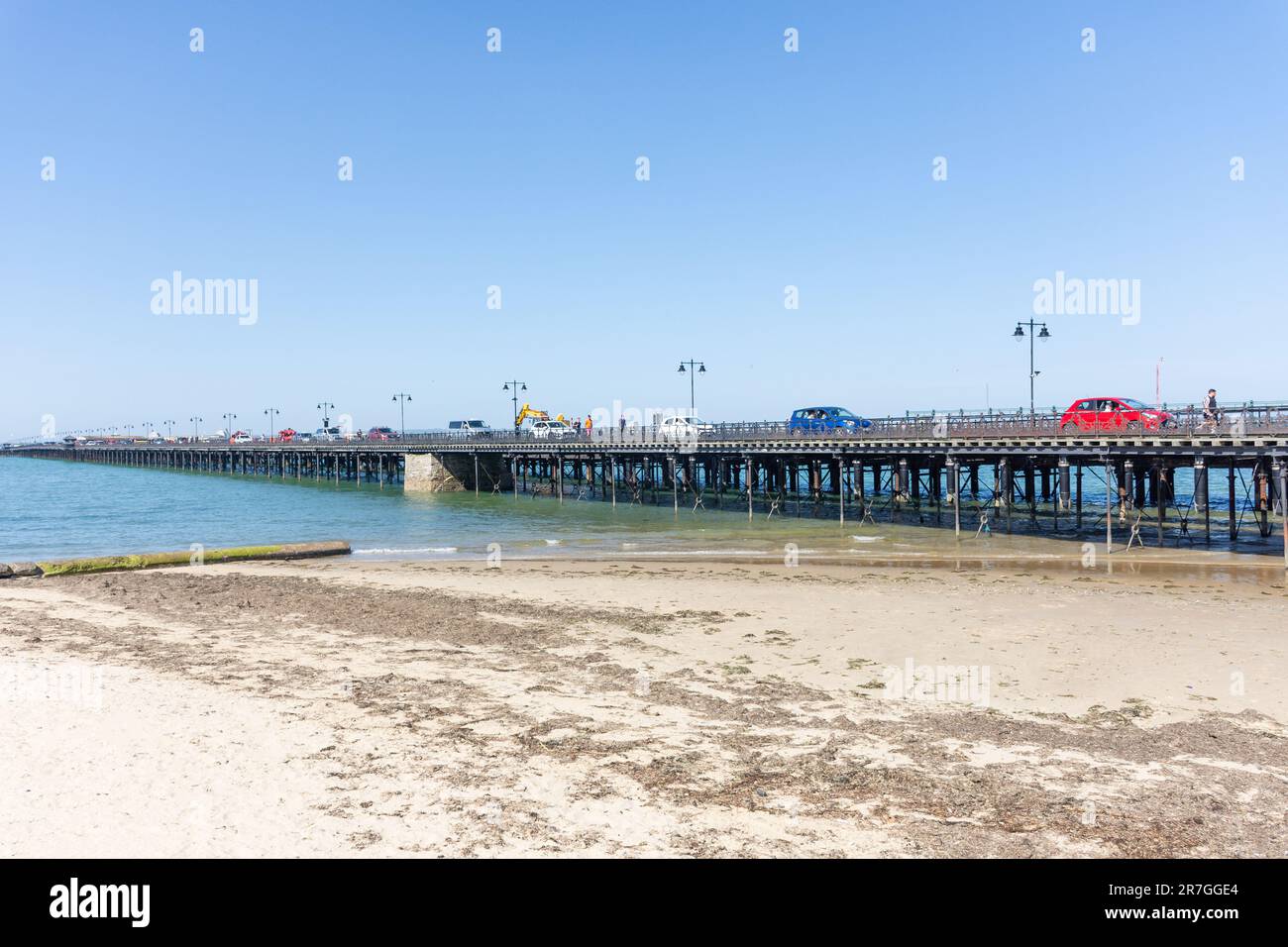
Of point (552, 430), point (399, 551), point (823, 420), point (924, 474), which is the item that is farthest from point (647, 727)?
point (924, 474)

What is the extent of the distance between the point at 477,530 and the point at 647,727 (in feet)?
111

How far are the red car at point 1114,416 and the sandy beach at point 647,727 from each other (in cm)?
1286

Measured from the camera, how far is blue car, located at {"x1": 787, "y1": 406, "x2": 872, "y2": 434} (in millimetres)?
47656

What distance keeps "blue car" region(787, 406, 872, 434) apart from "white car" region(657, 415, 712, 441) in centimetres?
677

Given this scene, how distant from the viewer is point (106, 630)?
694 inches

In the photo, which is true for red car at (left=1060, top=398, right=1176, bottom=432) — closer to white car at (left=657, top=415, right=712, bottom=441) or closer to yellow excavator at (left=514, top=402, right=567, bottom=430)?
white car at (left=657, top=415, right=712, bottom=441)

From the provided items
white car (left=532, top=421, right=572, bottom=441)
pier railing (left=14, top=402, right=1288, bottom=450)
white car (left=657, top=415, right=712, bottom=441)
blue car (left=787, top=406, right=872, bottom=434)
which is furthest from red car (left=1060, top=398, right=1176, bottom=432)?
white car (left=532, top=421, right=572, bottom=441)

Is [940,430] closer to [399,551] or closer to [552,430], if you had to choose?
[399,551]

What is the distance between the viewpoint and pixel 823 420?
49.8 metres

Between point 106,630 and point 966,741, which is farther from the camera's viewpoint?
point 106,630
